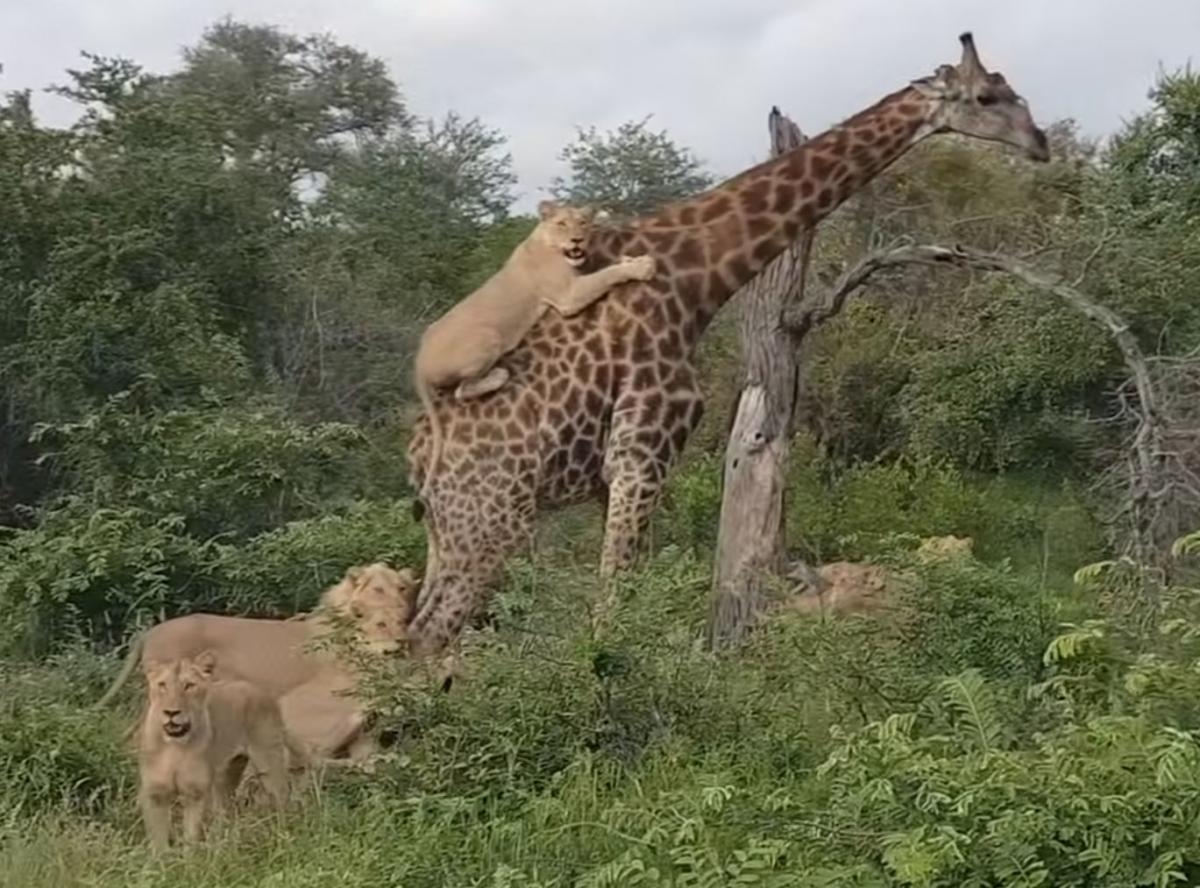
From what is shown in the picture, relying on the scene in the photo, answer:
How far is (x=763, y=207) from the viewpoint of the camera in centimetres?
845

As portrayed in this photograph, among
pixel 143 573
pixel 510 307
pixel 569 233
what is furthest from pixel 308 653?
pixel 143 573

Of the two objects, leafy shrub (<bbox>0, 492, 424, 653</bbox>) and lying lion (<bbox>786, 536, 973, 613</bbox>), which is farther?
leafy shrub (<bbox>0, 492, 424, 653</bbox>)

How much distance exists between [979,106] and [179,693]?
4.15 m

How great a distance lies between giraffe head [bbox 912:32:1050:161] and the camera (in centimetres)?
841

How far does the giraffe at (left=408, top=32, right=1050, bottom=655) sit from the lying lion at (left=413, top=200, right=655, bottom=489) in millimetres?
54

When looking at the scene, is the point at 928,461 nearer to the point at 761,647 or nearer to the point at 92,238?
the point at 92,238

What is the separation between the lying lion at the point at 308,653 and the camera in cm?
662

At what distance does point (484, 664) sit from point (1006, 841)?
7.48 feet

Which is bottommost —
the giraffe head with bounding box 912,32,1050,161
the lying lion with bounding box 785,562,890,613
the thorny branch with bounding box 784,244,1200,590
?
the lying lion with bounding box 785,562,890,613

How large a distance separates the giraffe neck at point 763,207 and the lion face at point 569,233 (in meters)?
0.13

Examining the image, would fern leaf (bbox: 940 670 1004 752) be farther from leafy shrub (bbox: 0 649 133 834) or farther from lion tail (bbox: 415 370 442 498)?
lion tail (bbox: 415 370 442 498)

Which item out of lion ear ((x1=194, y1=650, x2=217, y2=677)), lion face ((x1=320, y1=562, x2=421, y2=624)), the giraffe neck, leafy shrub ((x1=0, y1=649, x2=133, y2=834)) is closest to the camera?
lion ear ((x1=194, y1=650, x2=217, y2=677))

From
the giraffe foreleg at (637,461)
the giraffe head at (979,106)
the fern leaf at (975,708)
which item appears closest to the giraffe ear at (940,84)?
the giraffe head at (979,106)

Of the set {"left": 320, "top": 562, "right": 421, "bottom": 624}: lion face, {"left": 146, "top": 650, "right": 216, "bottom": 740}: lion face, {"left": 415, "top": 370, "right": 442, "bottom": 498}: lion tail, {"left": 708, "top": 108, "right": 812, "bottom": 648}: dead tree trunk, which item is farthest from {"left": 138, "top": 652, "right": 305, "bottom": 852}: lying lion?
{"left": 708, "top": 108, "right": 812, "bottom": 648}: dead tree trunk
